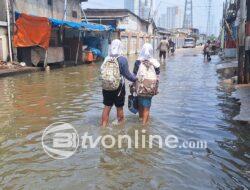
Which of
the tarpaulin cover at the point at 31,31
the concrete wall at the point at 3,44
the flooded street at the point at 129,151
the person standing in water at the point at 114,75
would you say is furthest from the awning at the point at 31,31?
the person standing in water at the point at 114,75

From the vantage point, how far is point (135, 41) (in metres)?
46.7

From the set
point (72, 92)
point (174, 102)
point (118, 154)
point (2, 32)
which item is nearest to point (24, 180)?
point (118, 154)

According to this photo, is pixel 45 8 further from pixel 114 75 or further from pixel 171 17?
pixel 171 17

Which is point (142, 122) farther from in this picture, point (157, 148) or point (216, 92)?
point (216, 92)

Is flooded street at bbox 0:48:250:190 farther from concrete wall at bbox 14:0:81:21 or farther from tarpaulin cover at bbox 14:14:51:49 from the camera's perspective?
concrete wall at bbox 14:0:81:21

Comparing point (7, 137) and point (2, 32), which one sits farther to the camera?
point (2, 32)

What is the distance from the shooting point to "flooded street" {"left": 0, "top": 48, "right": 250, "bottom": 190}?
15.8ft

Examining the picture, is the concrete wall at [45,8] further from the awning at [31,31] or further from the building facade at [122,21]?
the building facade at [122,21]

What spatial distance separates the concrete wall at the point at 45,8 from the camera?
70.1 ft

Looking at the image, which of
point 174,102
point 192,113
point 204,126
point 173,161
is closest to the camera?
point 173,161

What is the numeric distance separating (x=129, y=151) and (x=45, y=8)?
67.2 ft

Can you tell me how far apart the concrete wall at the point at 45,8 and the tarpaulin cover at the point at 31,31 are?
134 centimetres

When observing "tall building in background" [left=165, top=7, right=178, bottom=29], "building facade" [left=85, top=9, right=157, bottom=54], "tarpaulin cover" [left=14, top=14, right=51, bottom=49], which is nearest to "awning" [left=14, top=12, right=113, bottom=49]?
"tarpaulin cover" [left=14, top=14, right=51, bottom=49]

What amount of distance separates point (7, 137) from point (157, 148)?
2.69m
